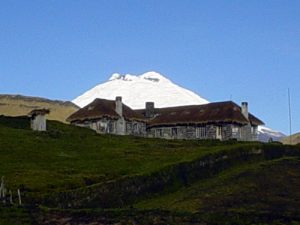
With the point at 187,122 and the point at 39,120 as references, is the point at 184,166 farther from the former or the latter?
the point at 187,122

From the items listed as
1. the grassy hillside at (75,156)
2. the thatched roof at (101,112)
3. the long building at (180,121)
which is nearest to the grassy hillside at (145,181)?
the grassy hillside at (75,156)

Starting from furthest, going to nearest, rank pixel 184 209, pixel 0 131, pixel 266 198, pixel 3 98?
pixel 3 98
pixel 0 131
pixel 266 198
pixel 184 209

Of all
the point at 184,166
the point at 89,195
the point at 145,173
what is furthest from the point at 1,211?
the point at 184,166

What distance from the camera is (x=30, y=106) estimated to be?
6634 inches

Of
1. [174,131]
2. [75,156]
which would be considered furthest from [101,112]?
[75,156]

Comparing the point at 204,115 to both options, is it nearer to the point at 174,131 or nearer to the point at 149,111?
the point at 174,131

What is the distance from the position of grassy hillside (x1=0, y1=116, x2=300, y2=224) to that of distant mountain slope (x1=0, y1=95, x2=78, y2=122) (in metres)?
72.6

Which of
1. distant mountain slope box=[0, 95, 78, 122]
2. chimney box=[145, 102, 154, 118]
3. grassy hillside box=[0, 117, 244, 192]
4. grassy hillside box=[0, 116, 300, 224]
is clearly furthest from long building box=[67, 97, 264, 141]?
distant mountain slope box=[0, 95, 78, 122]

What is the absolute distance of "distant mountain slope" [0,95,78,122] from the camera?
16306 cm

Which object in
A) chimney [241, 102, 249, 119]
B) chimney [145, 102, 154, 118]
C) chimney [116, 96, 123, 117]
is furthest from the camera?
chimney [145, 102, 154, 118]

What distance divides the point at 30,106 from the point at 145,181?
345 ft

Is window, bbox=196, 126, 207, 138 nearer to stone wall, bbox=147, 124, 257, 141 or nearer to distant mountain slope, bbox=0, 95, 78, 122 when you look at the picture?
stone wall, bbox=147, 124, 257, 141

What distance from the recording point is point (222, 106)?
392ft

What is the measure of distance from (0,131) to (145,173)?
26456mm
